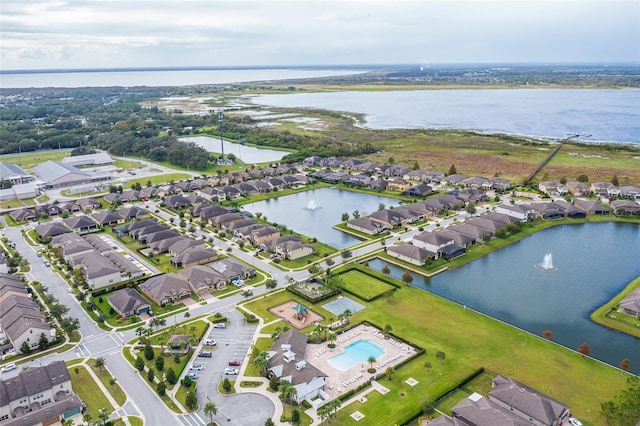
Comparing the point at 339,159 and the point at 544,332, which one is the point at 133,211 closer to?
the point at 339,159

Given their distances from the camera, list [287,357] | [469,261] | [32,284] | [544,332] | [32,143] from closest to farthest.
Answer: [287,357], [544,332], [32,284], [469,261], [32,143]

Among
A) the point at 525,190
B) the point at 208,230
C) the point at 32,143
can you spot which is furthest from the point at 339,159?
the point at 32,143

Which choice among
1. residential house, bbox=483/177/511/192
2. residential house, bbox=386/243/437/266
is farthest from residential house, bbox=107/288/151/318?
residential house, bbox=483/177/511/192

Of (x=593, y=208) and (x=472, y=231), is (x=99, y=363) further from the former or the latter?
(x=593, y=208)

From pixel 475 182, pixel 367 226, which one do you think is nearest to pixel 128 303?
pixel 367 226

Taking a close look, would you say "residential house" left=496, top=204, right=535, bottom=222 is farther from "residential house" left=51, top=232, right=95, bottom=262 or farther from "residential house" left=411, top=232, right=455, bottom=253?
"residential house" left=51, top=232, right=95, bottom=262
